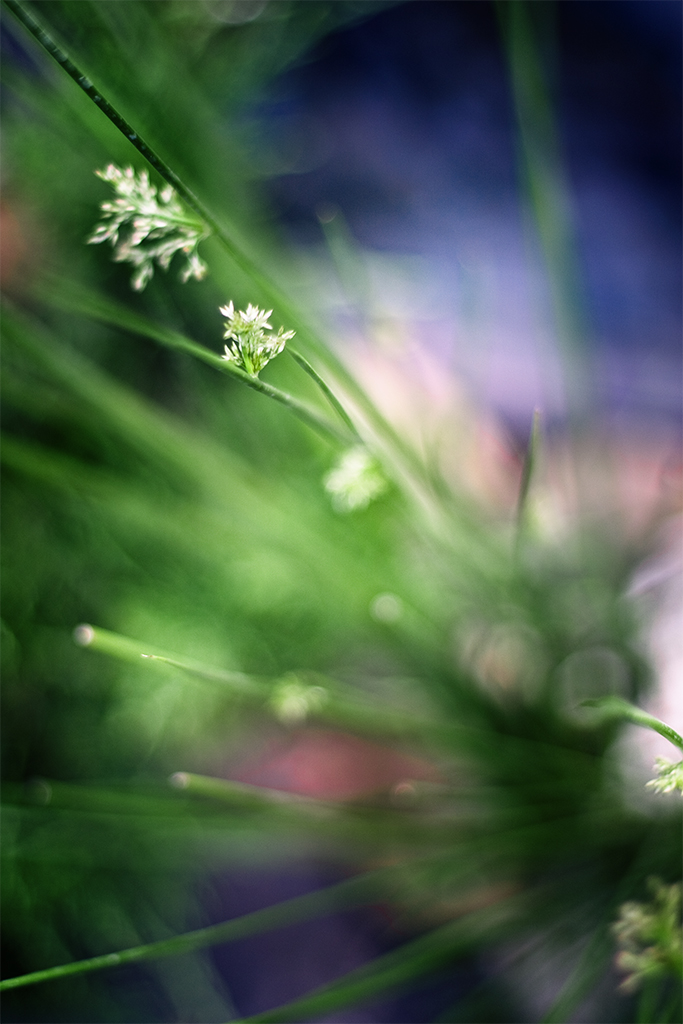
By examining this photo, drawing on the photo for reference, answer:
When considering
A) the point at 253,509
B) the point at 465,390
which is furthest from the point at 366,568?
the point at 465,390

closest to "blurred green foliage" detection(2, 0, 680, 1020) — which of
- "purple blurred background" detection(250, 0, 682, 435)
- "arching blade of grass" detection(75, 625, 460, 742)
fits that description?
"arching blade of grass" detection(75, 625, 460, 742)

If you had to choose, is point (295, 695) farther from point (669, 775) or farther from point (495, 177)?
point (495, 177)

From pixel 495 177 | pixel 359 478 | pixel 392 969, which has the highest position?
pixel 495 177

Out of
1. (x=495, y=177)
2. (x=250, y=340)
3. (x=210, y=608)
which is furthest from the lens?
(x=495, y=177)

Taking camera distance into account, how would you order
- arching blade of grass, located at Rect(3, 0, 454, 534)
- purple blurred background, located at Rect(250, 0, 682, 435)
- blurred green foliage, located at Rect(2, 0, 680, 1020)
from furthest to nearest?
1. purple blurred background, located at Rect(250, 0, 682, 435)
2. blurred green foliage, located at Rect(2, 0, 680, 1020)
3. arching blade of grass, located at Rect(3, 0, 454, 534)

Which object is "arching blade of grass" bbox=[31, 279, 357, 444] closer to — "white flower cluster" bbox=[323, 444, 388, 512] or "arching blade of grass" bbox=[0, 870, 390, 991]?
"white flower cluster" bbox=[323, 444, 388, 512]

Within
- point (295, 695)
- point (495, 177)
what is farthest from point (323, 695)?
point (495, 177)
